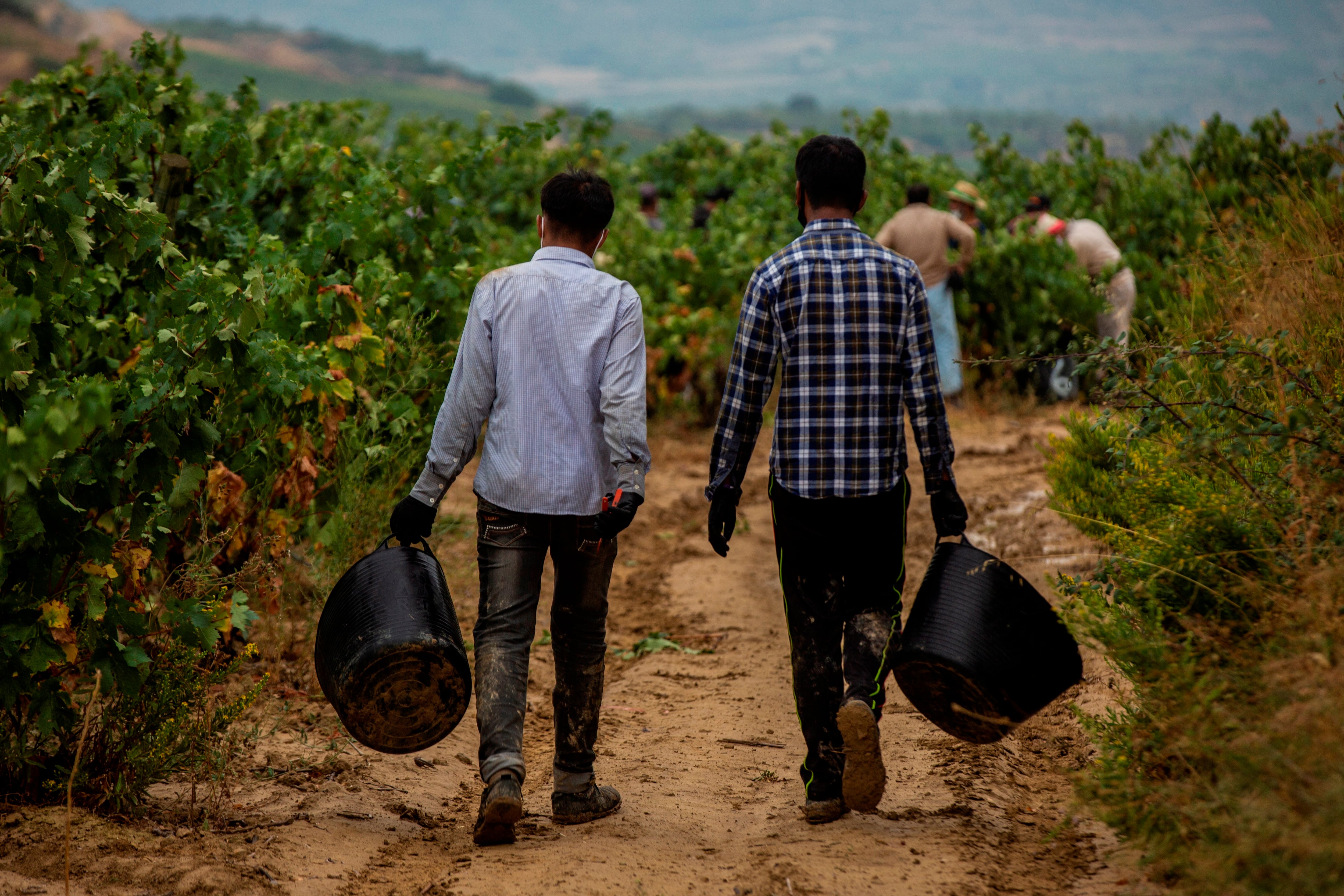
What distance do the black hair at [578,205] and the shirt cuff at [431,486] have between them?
849mm

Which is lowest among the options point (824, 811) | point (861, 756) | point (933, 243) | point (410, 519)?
point (824, 811)

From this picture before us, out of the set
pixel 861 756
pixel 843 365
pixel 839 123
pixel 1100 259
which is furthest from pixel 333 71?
pixel 861 756

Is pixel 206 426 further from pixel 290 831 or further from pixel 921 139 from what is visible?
pixel 921 139

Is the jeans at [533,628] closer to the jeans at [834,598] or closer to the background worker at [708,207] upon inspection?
the jeans at [834,598]

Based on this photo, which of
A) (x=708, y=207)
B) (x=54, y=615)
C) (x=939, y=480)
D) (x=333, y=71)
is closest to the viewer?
(x=54, y=615)

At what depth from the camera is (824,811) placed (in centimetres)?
380

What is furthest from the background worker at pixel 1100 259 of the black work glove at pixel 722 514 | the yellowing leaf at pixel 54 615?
the yellowing leaf at pixel 54 615

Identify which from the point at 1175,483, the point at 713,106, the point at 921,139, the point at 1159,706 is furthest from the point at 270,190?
the point at 713,106

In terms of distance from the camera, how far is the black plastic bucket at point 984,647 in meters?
3.46

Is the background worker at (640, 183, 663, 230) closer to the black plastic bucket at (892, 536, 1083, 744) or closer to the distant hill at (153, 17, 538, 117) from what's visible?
the black plastic bucket at (892, 536, 1083, 744)

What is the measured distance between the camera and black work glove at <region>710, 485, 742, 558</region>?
3848 millimetres

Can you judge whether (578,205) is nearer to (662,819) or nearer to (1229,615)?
(662,819)

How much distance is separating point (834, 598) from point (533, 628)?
3.06ft

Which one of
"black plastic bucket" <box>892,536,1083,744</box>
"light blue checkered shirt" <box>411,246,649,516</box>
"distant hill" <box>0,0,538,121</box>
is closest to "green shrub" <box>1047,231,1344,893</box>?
"black plastic bucket" <box>892,536,1083,744</box>
